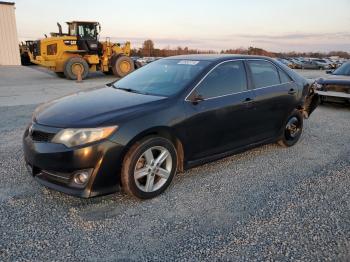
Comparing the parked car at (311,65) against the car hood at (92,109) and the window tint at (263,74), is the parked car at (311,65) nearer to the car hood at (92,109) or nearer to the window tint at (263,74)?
the window tint at (263,74)

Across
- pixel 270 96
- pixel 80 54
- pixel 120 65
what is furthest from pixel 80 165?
pixel 80 54

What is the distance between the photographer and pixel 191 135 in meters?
3.81

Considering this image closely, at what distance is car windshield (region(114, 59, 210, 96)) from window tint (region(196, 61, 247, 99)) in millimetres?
164

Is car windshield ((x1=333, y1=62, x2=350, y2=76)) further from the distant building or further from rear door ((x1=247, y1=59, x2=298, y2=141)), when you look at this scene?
the distant building

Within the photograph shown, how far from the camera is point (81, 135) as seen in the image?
3145mm

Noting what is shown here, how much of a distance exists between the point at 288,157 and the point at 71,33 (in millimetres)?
15044

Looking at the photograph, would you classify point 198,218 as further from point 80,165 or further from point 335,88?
point 335,88

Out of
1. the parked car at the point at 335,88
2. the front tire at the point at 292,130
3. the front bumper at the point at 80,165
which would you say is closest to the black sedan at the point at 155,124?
the front bumper at the point at 80,165

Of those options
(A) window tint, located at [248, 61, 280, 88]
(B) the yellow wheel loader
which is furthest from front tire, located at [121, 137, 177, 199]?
(B) the yellow wheel loader

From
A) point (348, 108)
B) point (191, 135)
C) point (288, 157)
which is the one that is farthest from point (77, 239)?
point (348, 108)

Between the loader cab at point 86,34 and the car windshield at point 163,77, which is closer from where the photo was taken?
the car windshield at point 163,77

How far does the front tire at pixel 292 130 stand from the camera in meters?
5.36

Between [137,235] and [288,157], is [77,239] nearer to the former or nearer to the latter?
[137,235]

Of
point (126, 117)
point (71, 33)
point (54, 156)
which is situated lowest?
point (54, 156)
